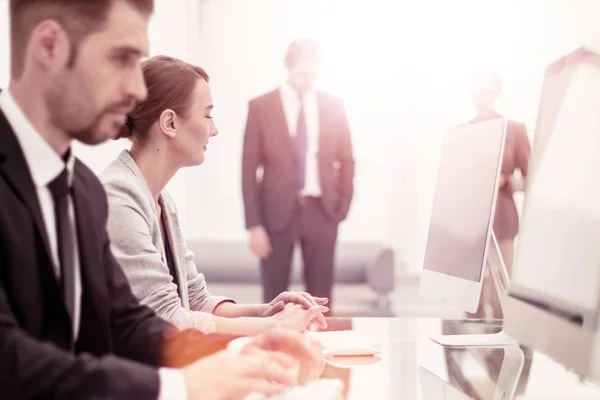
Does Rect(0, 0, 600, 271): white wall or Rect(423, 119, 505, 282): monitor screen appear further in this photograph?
Rect(0, 0, 600, 271): white wall

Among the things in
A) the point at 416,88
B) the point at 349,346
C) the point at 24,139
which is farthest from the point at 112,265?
the point at 416,88

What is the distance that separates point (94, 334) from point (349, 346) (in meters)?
0.62

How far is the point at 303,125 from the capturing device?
10.7ft

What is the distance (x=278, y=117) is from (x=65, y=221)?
2.40 metres

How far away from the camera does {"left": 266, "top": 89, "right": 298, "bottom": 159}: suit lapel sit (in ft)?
10.3

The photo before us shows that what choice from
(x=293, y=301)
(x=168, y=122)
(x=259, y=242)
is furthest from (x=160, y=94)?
(x=259, y=242)

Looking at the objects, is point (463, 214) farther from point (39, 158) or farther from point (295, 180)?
point (295, 180)

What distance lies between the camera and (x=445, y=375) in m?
1.18

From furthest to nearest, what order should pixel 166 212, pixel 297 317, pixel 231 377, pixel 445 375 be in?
pixel 166 212 < pixel 297 317 < pixel 445 375 < pixel 231 377

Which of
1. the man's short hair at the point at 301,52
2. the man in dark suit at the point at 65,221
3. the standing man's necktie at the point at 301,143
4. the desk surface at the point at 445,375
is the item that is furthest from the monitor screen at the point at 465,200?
the man's short hair at the point at 301,52

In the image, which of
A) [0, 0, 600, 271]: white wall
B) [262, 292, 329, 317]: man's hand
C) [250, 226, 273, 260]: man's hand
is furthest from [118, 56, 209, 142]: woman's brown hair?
[0, 0, 600, 271]: white wall

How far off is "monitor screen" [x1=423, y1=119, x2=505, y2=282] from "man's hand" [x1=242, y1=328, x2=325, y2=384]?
0.54m

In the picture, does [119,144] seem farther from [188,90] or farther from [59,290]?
[59,290]

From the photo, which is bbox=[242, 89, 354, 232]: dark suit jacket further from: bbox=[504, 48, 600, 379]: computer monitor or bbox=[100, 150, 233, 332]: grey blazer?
bbox=[504, 48, 600, 379]: computer monitor
